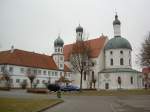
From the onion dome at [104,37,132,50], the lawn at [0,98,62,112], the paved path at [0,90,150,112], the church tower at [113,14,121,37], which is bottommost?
the paved path at [0,90,150,112]

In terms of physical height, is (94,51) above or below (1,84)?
above

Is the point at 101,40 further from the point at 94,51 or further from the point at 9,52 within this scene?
the point at 9,52

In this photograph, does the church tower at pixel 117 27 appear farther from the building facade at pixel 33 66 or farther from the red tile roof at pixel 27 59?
the red tile roof at pixel 27 59

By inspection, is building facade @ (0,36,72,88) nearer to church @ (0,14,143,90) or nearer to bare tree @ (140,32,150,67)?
church @ (0,14,143,90)

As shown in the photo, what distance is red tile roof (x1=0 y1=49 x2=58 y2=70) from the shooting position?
7525 cm

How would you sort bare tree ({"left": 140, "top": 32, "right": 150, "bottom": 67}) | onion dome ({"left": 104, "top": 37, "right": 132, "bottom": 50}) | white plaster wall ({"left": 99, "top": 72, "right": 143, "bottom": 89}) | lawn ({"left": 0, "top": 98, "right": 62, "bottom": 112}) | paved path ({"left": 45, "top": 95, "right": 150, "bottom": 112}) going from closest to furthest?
lawn ({"left": 0, "top": 98, "right": 62, "bottom": 112}) → paved path ({"left": 45, "top": 95, "right": 150, "bottom": 112}) → bare tree ({"left": 140, "top": 32, "right": 150, "bottom": 67}) → white plaster wall ({"left": 99, "top": 72, "right": 143, "bottom": 89}) → onion dome ({"left": 104, "top": 37, "right": 132, "bottom": 50})

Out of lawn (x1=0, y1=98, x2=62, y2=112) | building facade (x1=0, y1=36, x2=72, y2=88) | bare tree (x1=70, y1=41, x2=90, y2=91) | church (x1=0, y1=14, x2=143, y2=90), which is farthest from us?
church (x1=0, y1=14, x2=143, y2=90)

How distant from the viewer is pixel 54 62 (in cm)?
9300

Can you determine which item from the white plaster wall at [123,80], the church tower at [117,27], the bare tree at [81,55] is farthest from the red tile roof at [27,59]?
the church tower at [117,27]

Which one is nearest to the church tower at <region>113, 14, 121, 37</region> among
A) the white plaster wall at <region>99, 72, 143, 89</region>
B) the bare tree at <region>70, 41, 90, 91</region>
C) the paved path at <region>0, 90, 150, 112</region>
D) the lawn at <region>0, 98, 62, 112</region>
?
the white plaster wall at <region>99, 72, 143, 89</region>

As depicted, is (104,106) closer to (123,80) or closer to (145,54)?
(145,54)

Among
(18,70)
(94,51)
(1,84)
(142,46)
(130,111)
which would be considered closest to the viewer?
(130,111)

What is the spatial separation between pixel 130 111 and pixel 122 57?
6363cm

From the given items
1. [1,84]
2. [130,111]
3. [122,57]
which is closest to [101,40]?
[122,57]
